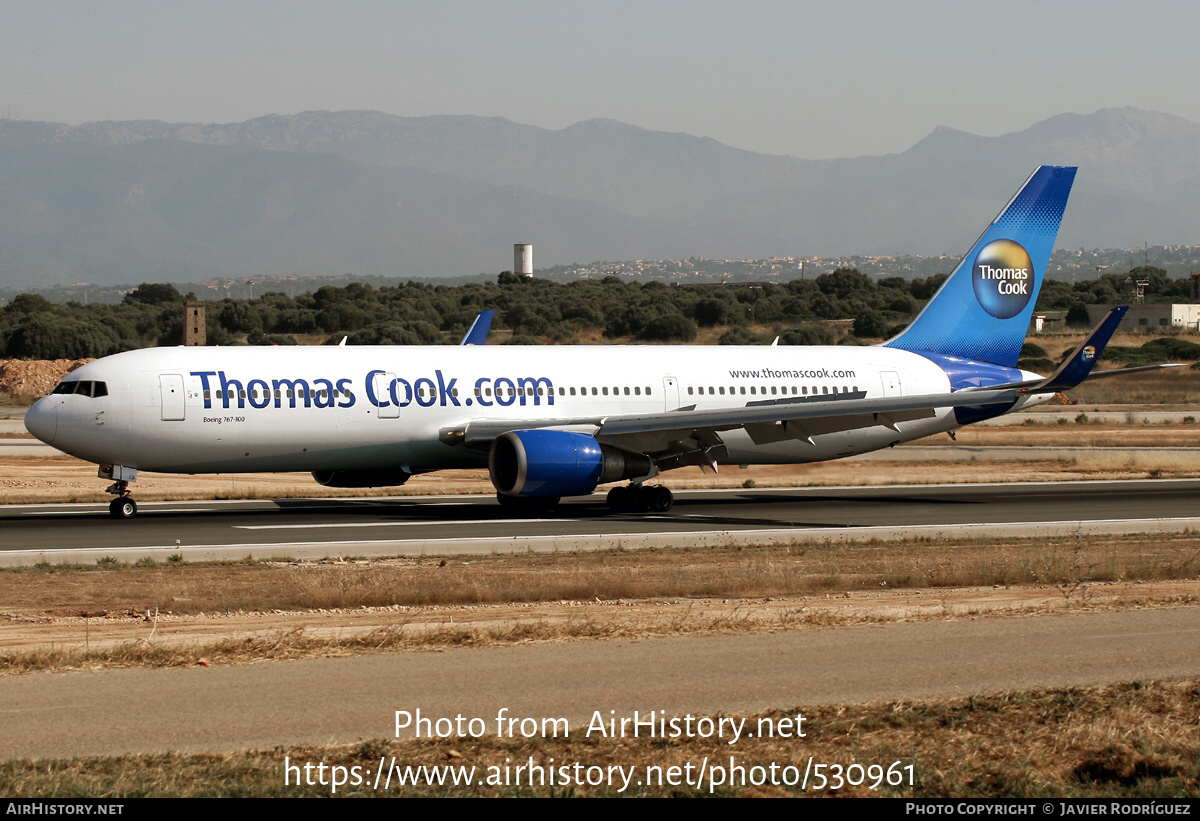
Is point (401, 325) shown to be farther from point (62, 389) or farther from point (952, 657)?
point (952, 657)

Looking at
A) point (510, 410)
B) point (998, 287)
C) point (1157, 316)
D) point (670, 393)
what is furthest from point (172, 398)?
point (1157, 316)

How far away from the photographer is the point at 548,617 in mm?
18016

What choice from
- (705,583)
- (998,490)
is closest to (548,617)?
(705,583)

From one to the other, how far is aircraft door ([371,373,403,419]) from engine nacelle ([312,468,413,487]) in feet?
5.71

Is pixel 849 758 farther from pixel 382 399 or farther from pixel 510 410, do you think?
pixel 510 410

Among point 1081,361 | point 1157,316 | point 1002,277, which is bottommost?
point 1081,361

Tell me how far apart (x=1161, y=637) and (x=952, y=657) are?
3.00m

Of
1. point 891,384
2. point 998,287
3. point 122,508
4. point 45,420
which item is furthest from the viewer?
point 998,287

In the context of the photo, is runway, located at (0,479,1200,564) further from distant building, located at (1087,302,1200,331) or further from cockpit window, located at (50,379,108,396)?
distant building, located at (1087,302,1200,331)

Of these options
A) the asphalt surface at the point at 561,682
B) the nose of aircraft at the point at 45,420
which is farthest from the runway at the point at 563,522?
the asphalt surface at the point at 561,682

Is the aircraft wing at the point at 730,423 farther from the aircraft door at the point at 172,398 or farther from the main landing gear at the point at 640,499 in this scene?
the aircraft door at the point at 172,398

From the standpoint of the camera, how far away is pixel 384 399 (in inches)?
1243

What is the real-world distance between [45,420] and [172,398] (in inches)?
105

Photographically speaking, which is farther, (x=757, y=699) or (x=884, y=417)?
(x=884, y=417)
